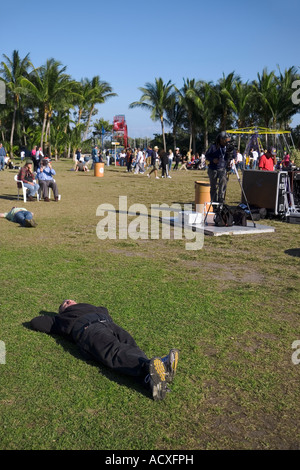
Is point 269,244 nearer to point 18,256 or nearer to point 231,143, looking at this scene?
point 231,143

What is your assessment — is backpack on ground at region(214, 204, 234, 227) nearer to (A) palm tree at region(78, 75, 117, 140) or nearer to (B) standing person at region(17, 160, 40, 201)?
(B) standing person at region(17, 160, 40, 201)

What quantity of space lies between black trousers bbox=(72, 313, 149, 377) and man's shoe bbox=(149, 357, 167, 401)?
0.08 meters

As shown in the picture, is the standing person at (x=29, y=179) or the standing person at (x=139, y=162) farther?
the standing person at (x=139, y=162)

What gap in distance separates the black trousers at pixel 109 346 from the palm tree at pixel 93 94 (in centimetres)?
4585

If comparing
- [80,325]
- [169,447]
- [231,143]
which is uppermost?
[231,143]

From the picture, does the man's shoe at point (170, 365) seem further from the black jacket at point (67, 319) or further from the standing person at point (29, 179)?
the standing person at point (29, 179)

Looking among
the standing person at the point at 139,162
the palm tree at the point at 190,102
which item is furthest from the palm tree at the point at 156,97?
the standing person at the point at 139,162

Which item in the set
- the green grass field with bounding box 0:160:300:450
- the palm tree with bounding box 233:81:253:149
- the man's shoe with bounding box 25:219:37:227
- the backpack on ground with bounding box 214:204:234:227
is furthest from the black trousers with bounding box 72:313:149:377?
the palm tree with bounding box 233:81:253:149

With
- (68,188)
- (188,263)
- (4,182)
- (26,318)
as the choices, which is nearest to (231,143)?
(188,263)

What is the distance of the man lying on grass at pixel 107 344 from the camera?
3.38 meters

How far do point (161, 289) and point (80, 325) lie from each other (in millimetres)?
2023

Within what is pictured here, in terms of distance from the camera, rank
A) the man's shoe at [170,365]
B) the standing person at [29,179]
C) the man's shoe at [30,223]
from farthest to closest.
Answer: the standing person at [29,179] < the man's shoe at [30,223] < the man's shoe at [170,365]

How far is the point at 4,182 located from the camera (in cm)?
2106

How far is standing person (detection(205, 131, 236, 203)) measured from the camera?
10156mm
